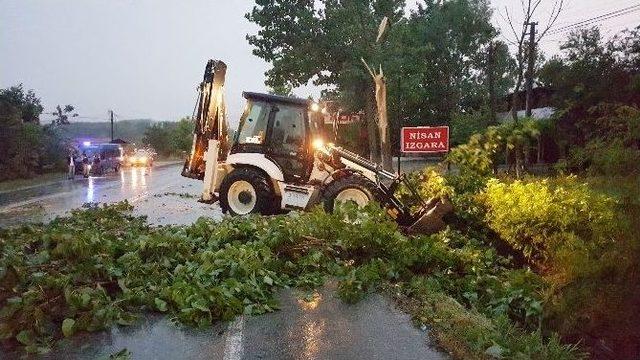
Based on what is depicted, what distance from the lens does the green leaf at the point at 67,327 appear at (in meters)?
4.90

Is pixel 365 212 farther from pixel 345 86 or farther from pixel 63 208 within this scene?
pixel 345 86

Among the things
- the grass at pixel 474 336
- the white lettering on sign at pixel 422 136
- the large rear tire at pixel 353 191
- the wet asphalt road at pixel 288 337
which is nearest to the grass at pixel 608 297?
the grass at pixel 474 336

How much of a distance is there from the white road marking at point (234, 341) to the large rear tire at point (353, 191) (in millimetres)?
5752

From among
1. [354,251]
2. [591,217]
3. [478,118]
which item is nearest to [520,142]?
[591,217]

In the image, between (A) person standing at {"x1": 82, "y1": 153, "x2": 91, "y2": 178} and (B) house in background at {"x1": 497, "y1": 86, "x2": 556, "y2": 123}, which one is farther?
(B) house in background at {"x1": 497, "y1": 86, "x2": 556, "y2": 123}

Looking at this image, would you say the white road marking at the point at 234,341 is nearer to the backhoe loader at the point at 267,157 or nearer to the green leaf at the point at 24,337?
the green leaf at the point at 24,337

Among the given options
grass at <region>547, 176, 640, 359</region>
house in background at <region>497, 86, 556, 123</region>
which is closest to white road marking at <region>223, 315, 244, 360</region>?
grass at <region>547, 176, 640, 359</region>

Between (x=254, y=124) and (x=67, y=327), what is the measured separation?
8.23 meters

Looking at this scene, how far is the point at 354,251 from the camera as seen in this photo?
7711 mm

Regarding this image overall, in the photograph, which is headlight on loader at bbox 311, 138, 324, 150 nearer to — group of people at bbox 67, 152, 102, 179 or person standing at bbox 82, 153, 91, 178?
group of people at bbox 67, 152, 102, 179

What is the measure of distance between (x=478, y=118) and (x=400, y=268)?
3113 cm

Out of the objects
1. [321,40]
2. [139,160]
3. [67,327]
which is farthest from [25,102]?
[67,327]

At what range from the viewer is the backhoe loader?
39.4 feet

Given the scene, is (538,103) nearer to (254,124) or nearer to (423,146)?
(423,146)
